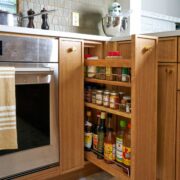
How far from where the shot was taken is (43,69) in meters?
1.37

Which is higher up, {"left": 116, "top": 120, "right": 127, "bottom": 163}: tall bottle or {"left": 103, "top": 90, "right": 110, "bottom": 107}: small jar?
{"left": 103, "top": 90, "right": 110, "bottom": 107}: small jar

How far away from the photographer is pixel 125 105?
1352 millimetres

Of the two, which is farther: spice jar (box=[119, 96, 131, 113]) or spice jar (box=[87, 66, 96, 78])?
spice jar (box=[87, 66, 96, 78])

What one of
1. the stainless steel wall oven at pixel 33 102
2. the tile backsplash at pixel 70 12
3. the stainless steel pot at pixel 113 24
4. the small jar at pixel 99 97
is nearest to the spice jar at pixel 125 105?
the small jar at pixel 99 97

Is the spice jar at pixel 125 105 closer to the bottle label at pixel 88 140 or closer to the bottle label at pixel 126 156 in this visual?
the bottle label at pixel 126 156

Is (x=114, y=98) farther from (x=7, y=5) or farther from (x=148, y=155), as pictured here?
(x=7, y=5)

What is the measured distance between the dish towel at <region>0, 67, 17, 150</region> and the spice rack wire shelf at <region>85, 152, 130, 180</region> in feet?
1.82

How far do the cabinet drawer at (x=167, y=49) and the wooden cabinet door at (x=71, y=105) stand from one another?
49 cm

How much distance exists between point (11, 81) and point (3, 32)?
268mm

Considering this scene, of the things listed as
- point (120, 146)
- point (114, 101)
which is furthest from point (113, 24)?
point (120, 146)

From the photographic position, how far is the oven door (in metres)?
1.33

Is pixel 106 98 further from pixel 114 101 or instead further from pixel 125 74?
pixel 125 74

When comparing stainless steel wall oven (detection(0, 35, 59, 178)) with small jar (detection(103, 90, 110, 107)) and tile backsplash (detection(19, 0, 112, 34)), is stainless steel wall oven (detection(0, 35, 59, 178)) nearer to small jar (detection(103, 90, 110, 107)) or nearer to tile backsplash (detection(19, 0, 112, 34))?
small jar (detection(103, 90, 110, 107))

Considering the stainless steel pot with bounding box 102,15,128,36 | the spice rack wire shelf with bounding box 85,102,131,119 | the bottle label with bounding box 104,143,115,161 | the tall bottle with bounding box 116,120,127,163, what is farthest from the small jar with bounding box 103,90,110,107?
the stainless steel pot with bounding box 102,15,128,36
